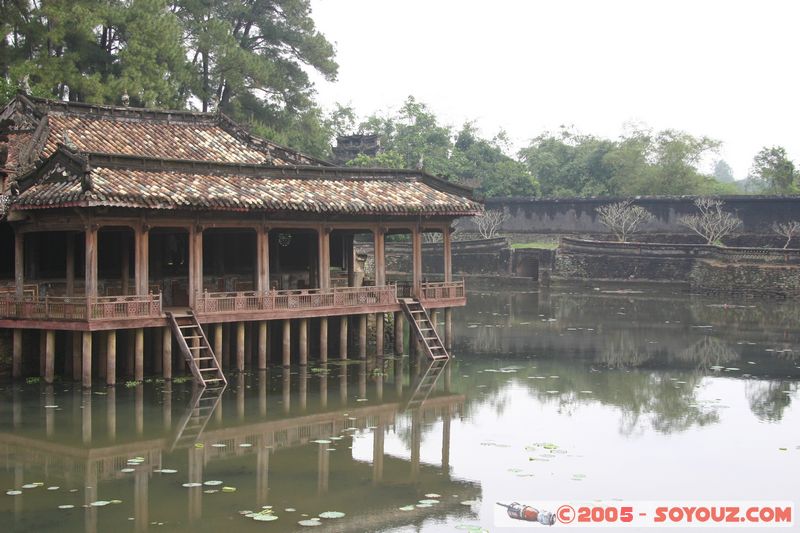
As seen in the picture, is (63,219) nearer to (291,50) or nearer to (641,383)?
(641,383)

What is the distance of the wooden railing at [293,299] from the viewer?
28312 millimetres

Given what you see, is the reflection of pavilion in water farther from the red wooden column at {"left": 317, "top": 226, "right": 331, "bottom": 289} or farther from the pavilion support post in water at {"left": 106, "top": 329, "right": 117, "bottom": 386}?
the red wooden column at {"left": 317, "top": 226, "right": 331, "bottom": 289}

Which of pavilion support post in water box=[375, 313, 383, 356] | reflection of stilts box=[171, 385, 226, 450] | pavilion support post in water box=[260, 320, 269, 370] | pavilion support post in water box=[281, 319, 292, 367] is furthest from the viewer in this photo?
pavilion support post in water box=[375, 313, 383, 356]

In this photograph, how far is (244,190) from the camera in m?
29.0

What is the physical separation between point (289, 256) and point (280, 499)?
1684cm

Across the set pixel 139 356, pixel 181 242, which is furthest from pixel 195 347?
pixel 181 242

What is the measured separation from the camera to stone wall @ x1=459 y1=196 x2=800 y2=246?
206 ft

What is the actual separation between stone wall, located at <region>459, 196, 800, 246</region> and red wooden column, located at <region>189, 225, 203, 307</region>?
41522 millimetres

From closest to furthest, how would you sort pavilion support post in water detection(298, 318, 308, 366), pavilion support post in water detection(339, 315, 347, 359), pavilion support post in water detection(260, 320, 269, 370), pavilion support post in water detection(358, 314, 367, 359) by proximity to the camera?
pavilion support post in water detection(260, 320, 269, 370) → pavilion support post in water detection(298, 318, 308, 366) → pavilion support post in water detection(339, 315, 347, 359) → pavilion support post in water detection(358, 314, 367, 359)

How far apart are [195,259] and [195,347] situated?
2.44 metres

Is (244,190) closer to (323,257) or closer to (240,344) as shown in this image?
(323,257)

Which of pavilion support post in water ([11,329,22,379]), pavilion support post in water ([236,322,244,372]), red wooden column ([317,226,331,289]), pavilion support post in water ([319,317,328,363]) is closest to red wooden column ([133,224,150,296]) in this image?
pavilion support post in water ([236,322,244,372])

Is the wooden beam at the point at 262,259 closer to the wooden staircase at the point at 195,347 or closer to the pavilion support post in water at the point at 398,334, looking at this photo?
the wooden staircase at the point at 195,347

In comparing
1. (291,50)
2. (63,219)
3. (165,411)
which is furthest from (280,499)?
(291,50)
